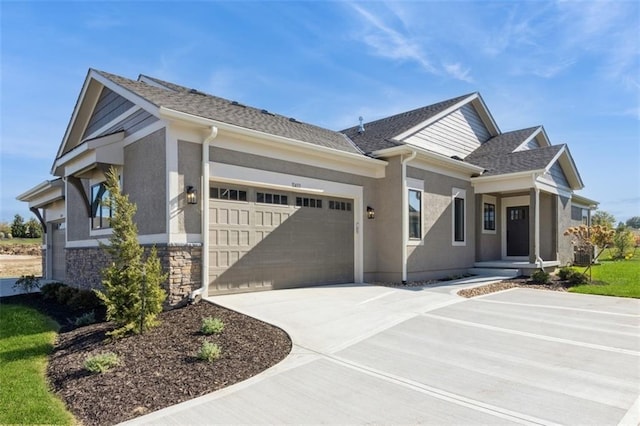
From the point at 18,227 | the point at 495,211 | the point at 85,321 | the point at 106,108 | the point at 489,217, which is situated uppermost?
the point at 106,108

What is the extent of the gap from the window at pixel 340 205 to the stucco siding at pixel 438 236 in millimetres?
2120

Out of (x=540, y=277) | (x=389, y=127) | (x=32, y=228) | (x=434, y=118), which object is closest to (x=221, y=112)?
(x=389, y=127)

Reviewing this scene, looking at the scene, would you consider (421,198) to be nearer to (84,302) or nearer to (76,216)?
(84,302)

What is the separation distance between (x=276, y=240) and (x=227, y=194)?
1750 millimetres

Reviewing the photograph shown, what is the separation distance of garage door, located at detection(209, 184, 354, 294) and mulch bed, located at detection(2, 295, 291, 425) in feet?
5.88

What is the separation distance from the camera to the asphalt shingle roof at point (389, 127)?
1287 cm

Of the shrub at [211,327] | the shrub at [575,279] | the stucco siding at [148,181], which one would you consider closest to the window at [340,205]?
the stucco siding at [148,181]

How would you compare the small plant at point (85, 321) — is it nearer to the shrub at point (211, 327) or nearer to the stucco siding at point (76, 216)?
the shrub at point (211, 327)

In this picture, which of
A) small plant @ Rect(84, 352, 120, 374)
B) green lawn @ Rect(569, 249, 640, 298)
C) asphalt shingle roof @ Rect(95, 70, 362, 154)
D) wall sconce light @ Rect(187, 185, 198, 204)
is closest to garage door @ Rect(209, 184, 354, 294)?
wall sconce light @ Rect(187, 185, 198, 204)

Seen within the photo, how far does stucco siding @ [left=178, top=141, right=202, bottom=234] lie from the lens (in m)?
8.01

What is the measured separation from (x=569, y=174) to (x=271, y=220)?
13.6 metres

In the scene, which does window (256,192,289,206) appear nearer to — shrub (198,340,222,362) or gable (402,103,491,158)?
shrub (198,340,222,362)

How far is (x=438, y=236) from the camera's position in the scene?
12.9 metres

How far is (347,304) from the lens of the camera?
8.27 metres
